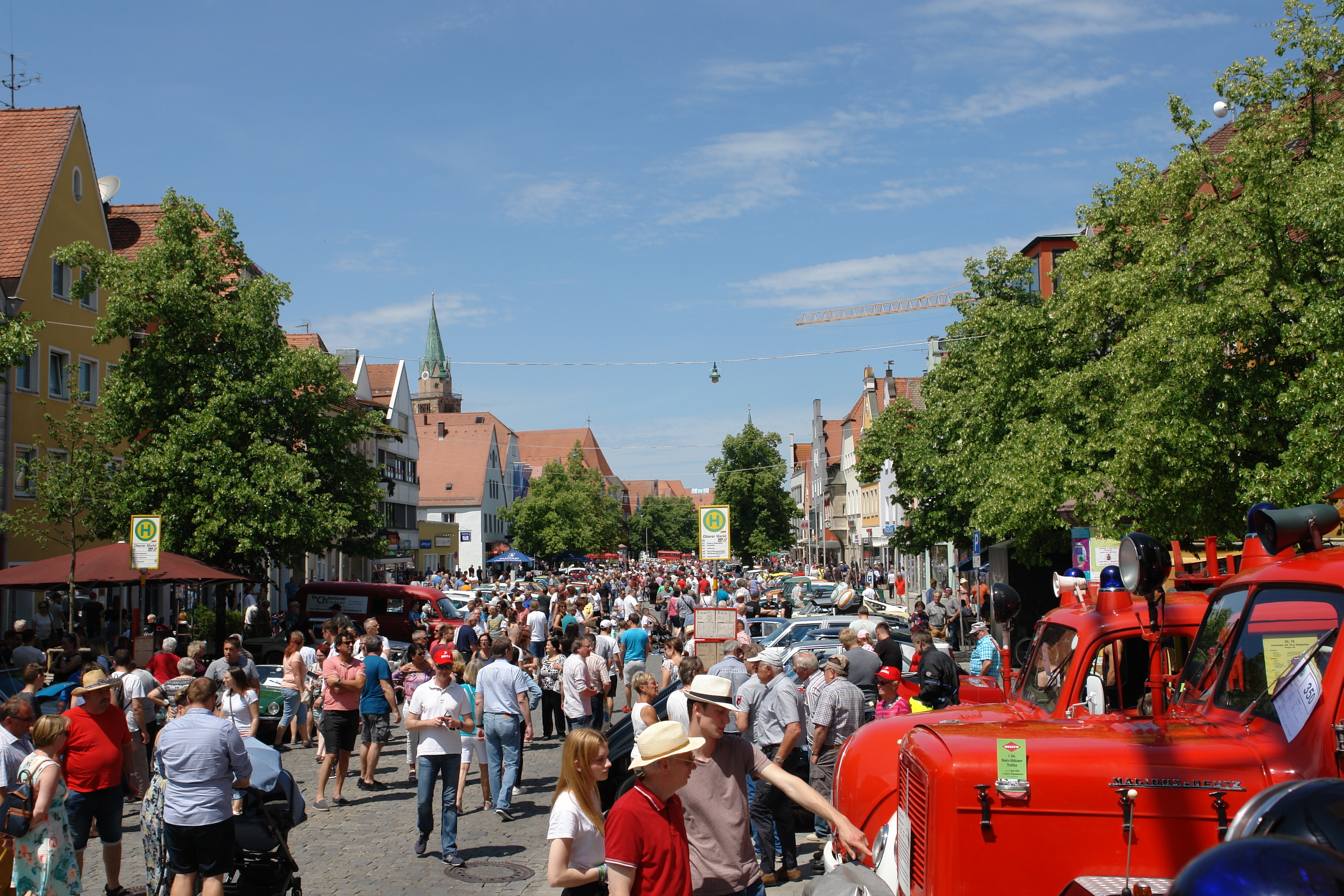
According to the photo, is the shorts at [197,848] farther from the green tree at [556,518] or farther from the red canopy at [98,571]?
the green tree at [556,518]

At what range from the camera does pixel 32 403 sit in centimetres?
3011

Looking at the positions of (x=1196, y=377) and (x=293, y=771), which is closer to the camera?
(x=293, y=771)

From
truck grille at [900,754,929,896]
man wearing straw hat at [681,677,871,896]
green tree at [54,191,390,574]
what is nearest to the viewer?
truck grille at [900,754,929,896]

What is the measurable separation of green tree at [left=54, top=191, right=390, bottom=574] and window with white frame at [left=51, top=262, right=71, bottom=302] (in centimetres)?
242

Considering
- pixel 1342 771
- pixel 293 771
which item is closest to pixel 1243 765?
pixel 1342 771

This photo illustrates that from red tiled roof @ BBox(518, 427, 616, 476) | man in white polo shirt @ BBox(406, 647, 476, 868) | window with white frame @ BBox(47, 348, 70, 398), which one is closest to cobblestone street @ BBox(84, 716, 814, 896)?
man in white polo shirt @ BBox(406, 647, 476, 868)

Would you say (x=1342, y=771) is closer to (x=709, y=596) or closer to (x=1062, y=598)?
(x=1062, y=598)

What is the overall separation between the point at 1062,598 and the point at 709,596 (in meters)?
18.3

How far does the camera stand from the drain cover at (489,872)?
892cm

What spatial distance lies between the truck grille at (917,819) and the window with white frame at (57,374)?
104 feet

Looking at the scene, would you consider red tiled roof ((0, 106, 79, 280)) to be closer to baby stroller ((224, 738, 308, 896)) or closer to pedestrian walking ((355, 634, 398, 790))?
pedestrian walking ((355, 634, 398, 790))

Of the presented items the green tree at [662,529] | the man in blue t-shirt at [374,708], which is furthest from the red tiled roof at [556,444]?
the man in blue t-shirt at [374,708]

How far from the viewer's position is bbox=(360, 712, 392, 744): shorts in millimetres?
12664

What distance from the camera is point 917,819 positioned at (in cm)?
479
